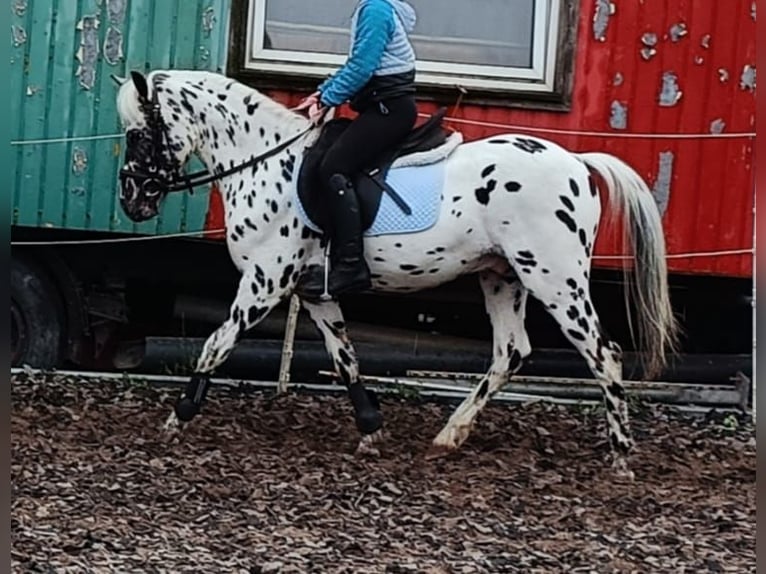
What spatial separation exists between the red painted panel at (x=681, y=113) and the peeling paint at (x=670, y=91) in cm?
2

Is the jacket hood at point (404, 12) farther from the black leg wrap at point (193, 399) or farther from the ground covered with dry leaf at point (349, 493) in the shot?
the ground covered with dry leaf at point (349, 493)

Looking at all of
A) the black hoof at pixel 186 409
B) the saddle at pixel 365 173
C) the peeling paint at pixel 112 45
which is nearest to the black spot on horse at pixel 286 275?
the saddle at pixel 365 173

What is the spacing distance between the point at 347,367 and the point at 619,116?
234 cm

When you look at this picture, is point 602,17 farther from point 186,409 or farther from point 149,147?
point 186,409

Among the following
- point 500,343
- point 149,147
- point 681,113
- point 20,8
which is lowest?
point 500,343

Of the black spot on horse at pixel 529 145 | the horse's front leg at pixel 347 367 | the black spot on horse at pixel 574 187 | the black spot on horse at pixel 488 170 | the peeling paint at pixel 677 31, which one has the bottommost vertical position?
the horse's front leg at pixel 347 367

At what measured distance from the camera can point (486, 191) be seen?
591 centimetres

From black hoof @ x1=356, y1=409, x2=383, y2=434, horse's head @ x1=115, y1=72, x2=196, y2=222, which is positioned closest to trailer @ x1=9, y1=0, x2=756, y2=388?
horse's head @ x1=115, y1=72, x2=196, y2=222

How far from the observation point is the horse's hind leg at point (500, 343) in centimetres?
631

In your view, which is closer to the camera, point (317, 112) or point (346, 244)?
point (346, 244)

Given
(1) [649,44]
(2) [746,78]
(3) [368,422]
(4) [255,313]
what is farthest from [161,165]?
(2) [746,78]

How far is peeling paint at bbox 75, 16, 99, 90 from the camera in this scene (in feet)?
24.2

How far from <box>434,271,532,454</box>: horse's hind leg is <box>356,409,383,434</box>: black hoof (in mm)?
321

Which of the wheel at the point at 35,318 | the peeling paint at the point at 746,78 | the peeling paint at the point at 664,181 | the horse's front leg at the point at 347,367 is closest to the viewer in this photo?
the horse's front leg at the point at 347,367
